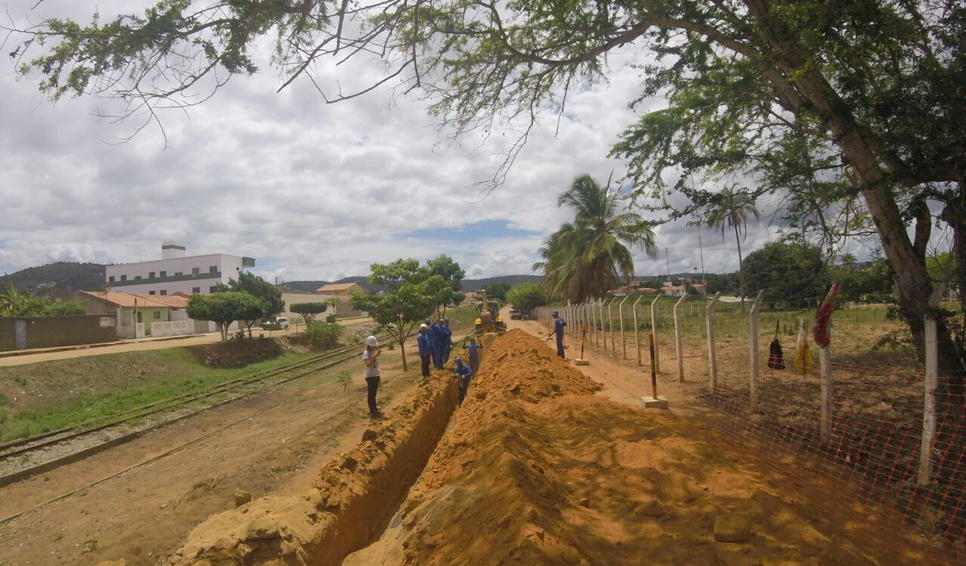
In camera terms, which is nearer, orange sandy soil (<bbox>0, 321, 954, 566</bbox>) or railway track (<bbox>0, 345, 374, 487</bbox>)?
orange sandy soil (<bbox>0, 321, 954, 566</bbox>)

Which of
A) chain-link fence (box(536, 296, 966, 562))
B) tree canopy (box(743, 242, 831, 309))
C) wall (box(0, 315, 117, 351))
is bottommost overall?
chain-link fence (box(536, 296, 966, 562))

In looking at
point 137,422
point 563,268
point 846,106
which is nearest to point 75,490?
point 137,422

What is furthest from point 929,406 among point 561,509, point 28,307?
point 28,307

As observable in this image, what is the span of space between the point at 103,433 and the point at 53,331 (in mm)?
18551

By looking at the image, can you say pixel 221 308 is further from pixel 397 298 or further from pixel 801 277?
pixel 801 277

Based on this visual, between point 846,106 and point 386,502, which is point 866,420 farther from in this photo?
point 386,502

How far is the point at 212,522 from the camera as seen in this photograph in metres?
5.30

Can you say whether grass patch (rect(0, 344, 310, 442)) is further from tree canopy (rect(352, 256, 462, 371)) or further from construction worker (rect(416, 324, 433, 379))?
construction worker (rect(416, 324, 433, 379))

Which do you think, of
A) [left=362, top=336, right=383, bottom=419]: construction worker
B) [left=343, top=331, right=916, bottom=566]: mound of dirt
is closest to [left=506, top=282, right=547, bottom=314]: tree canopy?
[left=362, top=336, right=383, bottom=419]: construction worker

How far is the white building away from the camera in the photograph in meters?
64.9

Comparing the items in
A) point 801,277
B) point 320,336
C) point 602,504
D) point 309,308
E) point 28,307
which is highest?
point 28,307

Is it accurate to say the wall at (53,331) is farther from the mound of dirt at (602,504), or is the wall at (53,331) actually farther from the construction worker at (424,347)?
the mound of dirt at (602,504)

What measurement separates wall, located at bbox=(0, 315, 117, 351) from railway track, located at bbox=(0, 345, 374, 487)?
42.5 ft

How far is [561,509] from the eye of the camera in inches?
167
